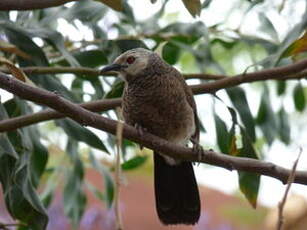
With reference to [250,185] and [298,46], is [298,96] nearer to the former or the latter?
[250,185]

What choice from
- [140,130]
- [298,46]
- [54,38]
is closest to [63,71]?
[54,38]

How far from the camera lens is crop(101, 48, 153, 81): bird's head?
11.1 feet

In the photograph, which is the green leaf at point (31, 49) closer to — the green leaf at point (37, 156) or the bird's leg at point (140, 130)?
the green leaf at point (37, 156)

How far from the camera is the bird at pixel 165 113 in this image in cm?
333

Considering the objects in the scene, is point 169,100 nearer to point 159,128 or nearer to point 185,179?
point 159,128

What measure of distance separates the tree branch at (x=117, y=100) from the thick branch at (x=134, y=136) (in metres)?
0.31

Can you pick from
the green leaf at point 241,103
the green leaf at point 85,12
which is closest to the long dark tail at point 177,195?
the green leaf at point 241,103

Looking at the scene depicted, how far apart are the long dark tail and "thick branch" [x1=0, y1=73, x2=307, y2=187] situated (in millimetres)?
832

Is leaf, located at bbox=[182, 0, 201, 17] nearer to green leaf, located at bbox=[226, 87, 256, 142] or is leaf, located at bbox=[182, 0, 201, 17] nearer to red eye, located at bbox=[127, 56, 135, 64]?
red eye, located at bbox=[127, 56, 135, 64]

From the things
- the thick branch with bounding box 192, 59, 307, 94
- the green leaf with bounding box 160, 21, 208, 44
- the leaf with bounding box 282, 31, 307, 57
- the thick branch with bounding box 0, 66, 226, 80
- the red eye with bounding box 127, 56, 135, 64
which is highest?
the leaf with bounding box 282, 31, 307, 57

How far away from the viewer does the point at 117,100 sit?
10.1ft

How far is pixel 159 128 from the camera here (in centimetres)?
336

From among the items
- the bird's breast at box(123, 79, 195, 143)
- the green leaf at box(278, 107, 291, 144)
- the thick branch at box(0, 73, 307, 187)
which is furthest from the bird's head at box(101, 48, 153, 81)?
the green leaf at box(278, 107, 291, 144)

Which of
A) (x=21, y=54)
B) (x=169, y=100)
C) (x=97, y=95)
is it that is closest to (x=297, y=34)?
(x=169, y=100)
